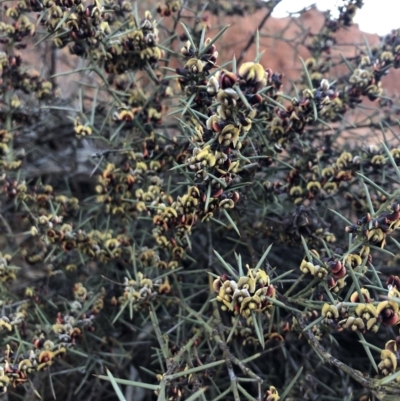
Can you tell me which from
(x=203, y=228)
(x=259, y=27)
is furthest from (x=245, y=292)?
(x=259, y=27)

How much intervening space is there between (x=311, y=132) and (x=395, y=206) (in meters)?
0.70

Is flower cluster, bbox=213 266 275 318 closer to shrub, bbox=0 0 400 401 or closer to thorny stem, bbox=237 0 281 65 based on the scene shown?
shrub, bbox=0 0 400 401

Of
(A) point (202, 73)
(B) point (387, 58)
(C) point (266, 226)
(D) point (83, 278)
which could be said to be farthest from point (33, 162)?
(B) point (387, 58)

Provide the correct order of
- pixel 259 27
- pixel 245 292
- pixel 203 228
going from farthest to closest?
1. pixel 259 27
2. pixel 203 228
3. pixel 245 292

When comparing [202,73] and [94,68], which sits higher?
[202,73]

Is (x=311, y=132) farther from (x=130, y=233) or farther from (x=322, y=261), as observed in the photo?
(x=322, y=261)

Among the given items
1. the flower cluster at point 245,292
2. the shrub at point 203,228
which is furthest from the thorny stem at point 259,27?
the flower cluster at point 245,292

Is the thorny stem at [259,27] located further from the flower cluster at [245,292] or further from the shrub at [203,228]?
the flower cluster at [245,292]

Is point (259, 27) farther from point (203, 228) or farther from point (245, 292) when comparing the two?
point (245, 292)

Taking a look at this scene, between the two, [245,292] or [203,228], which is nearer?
[245,292]

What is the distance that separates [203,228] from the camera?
4.70ft

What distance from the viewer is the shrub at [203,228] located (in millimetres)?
773

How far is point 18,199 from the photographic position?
46.9 inches

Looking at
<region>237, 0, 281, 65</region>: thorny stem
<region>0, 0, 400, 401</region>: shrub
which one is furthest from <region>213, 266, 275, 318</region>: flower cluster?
<region>237, 0, 281, 65</region>: thorny stem
